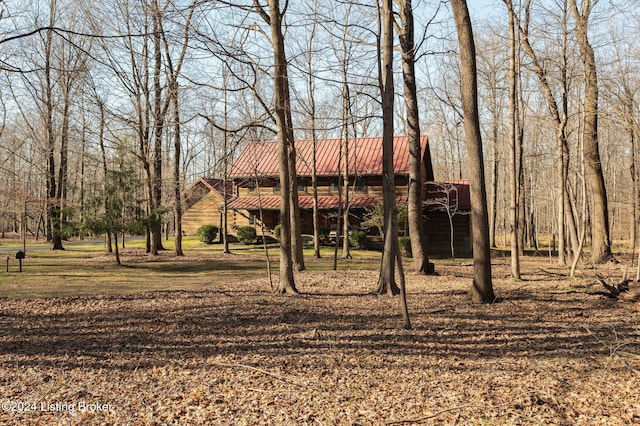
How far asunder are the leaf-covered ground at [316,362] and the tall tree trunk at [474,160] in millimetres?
602

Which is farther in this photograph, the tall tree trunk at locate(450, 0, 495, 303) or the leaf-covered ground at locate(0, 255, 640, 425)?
the tall tree trunk at locate(450, 0, 495, 303)

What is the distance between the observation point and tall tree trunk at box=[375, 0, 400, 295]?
838 centimetres

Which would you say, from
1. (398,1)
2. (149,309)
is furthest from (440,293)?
(398,1)

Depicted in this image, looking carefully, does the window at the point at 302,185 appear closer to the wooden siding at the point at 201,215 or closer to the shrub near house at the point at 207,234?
the shrub near house at the point at 207,234

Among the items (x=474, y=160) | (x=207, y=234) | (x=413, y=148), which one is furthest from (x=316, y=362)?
(x=207, y=234)

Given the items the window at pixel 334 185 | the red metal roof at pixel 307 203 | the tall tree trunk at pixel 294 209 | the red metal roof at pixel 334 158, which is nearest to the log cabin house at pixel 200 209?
the red metal roof at pixel 307 203

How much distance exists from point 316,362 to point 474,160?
5968mm

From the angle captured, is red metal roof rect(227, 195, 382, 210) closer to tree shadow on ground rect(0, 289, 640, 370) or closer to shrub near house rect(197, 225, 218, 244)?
shrub near house rect(197, 225, 218, 244)

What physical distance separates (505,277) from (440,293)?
14.6 ft

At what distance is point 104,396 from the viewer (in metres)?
5.17

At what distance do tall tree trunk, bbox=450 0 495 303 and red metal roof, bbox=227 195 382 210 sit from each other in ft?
60.3

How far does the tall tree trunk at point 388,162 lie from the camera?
838 centimetres

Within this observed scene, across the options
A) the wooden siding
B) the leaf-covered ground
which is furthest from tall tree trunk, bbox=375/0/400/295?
the wooden siding

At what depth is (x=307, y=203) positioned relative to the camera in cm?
3127
